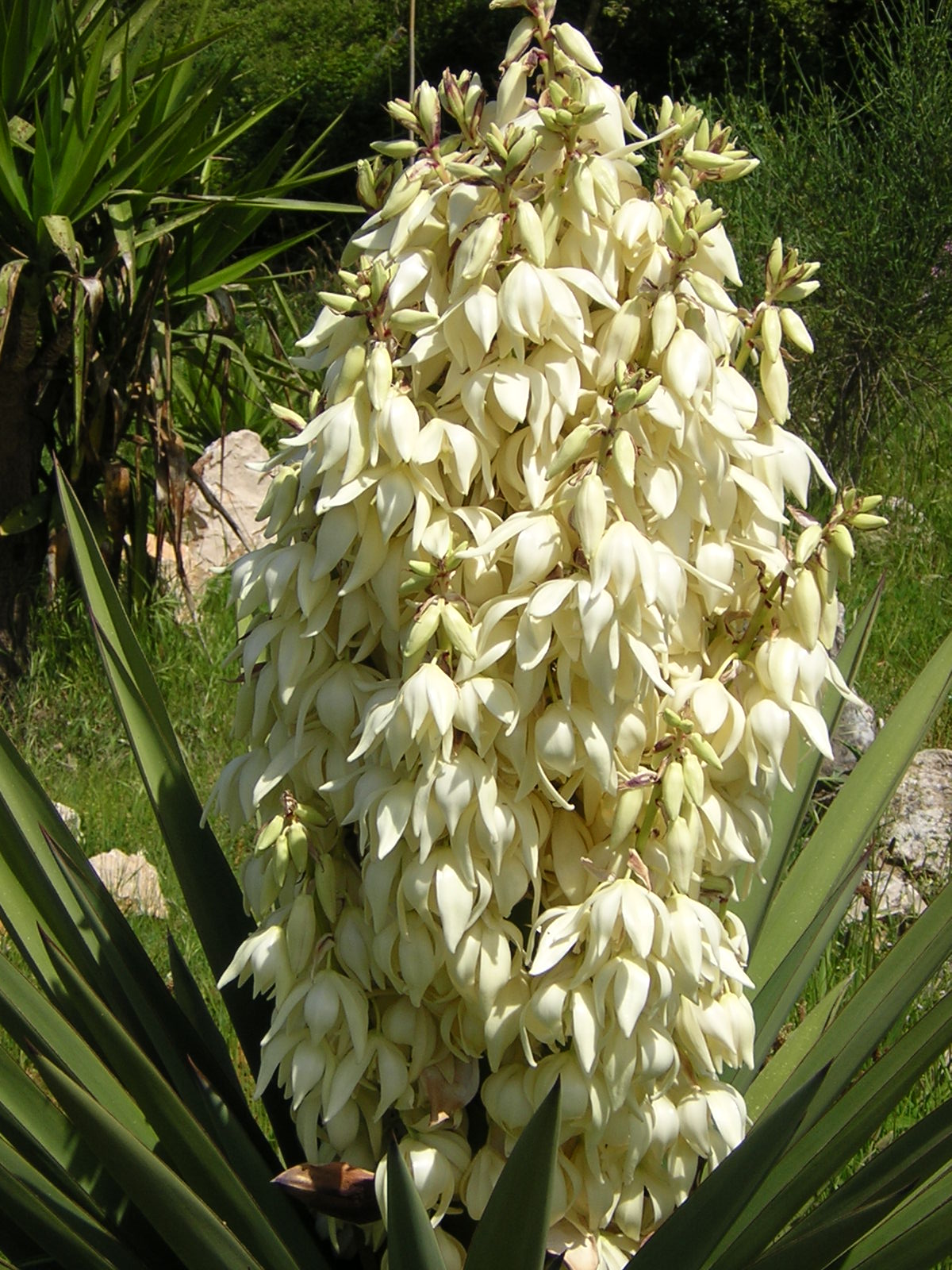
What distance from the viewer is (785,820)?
143 cm

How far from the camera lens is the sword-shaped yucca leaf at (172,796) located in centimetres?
132

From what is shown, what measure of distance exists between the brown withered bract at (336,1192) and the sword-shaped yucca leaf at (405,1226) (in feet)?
0.36

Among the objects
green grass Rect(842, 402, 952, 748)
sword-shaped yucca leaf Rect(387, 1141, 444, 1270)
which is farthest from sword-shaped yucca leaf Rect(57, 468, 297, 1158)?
green grass Rect(842, 402, 952, 748)

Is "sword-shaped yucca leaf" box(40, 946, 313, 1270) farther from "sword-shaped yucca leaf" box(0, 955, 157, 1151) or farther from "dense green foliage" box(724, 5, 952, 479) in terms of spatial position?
"dense green foliage" box(724, 5, 952, 479)

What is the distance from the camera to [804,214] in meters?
4.49

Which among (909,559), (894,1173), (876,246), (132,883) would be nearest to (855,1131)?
(894,1173)

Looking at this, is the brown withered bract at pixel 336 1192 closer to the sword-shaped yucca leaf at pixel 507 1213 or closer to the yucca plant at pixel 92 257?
the sword-shaped yucca leaf at pixel 507 1213

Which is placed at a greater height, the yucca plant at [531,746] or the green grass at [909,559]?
the yucca plant at [531,746]

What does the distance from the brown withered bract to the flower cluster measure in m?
0.03

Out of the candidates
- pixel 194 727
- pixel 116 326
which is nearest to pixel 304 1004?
pixel 194 727

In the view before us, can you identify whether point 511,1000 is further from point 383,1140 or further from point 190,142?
point 190,142

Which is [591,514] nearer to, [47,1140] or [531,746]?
[531,746]

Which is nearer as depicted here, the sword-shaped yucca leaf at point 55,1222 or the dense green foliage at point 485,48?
the sword-shaped yucca leaf at point 55,1222

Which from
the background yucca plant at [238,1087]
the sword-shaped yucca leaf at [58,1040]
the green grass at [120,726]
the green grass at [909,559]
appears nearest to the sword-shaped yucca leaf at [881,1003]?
the background yucca plant at [238,1087]
